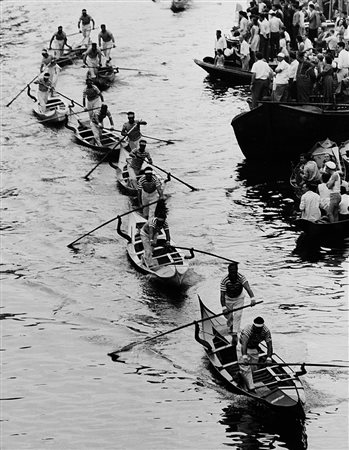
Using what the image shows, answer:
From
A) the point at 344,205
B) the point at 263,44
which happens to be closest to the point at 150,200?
the point at 344,205

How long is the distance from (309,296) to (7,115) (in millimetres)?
23716

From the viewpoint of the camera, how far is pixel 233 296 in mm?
23484

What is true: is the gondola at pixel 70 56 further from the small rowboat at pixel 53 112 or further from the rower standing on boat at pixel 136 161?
the rower standing on boat at pixel 136 161

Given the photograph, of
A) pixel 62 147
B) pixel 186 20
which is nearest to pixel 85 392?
pixel 62 147

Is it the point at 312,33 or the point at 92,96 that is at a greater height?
the point at 312,33

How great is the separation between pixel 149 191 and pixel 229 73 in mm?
19569

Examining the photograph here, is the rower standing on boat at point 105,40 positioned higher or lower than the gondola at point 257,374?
higher

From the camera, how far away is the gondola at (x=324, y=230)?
29.3m

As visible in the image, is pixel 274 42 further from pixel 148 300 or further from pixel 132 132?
pixel 148 300

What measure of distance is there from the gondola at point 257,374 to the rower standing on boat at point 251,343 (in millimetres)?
167

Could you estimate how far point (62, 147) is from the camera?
4203 cm

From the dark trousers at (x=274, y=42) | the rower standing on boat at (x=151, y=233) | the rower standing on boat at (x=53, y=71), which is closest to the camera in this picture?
the rower standing on boat at (x=151, y=233)

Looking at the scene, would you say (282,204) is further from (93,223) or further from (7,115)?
(7,115)

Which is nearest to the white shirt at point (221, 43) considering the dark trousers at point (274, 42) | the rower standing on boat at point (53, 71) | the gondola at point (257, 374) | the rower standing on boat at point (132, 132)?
the dark trousers at point (274, 42)
